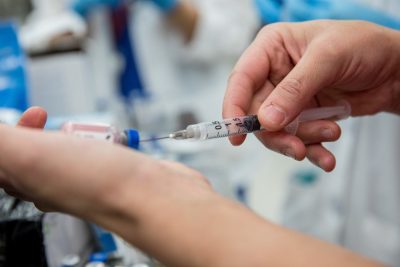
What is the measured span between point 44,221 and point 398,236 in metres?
1.00

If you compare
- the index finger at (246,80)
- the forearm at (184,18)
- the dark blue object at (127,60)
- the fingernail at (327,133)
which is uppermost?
the index finger at (246,80)

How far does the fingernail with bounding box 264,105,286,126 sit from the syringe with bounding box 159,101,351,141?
49mm

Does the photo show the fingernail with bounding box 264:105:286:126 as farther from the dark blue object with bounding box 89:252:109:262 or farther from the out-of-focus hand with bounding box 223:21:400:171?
the dark blue object with bounding box 89:252:109:262

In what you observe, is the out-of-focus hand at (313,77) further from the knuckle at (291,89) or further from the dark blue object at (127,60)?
the dark blue object at (127,60)

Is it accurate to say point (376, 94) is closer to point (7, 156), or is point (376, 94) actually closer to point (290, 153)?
point (290, 153)

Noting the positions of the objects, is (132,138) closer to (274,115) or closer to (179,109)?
(274,115)

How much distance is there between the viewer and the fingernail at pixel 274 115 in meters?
0.60

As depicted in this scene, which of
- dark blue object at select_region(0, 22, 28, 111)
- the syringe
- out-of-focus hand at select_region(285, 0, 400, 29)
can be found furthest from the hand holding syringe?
dark blue object at select_region(0, 22, 28, 111)

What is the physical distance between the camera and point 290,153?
681mm

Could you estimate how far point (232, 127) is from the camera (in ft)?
2.11

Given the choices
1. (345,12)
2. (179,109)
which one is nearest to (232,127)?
(345,12)

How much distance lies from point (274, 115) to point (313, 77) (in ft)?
0.34

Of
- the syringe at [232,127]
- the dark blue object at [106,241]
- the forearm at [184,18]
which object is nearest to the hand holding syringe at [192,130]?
the syringe at [232,127]

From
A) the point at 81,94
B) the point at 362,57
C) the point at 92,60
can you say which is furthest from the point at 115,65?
the point at 362,57
